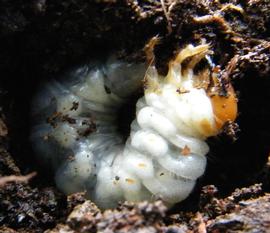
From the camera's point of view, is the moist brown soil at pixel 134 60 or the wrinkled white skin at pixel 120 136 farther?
the wrinkled white skin at pixel 120 136

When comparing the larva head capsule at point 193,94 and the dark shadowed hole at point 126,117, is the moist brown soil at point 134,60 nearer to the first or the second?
the larva head capsule at point 193,94

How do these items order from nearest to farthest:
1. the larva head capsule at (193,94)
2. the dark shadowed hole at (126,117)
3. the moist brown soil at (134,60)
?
the moist brown soil at (134,60), the larva head capsule at (193,94), the dark shadowed hole at (126,117)

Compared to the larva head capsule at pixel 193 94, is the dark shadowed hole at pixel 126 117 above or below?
below

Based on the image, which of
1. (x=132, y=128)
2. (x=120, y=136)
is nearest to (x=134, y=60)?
(x=132, y=128)

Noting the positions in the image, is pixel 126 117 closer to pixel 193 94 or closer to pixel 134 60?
pixel 134 60

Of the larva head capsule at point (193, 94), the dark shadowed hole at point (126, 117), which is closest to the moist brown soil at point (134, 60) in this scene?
the larva head capsule at point (193, 94)

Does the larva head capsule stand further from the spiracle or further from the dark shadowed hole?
the dark shadowed hole

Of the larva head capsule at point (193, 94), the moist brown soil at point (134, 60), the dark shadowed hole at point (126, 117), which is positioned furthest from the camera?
the dark shadowed hole at point (126, 117)
